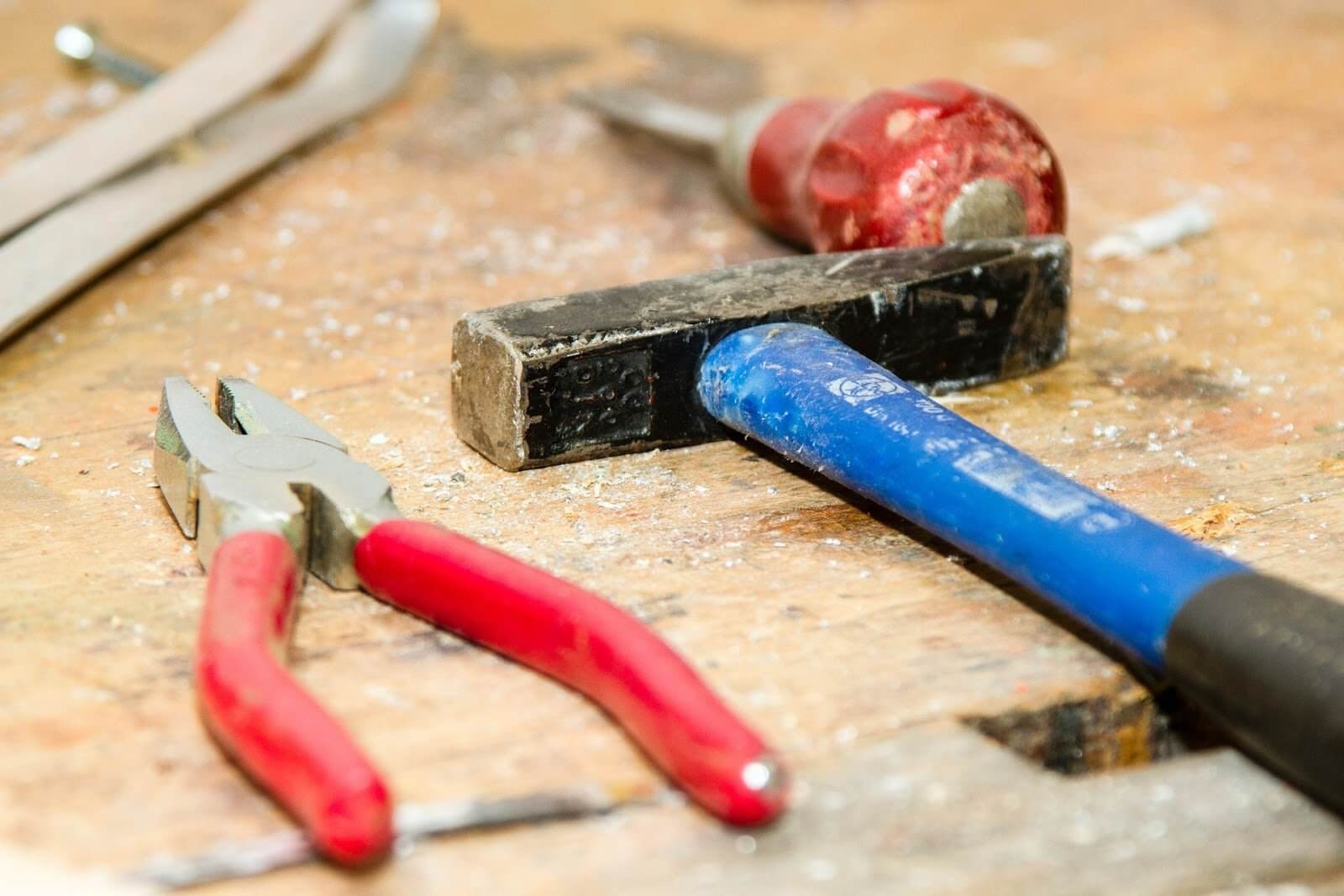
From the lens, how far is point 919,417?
1040 mm

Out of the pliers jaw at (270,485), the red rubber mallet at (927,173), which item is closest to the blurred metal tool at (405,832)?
the pliers jaw at (270,485)

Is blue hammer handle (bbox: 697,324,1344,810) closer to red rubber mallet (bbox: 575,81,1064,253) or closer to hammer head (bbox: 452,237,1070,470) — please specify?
hammer head (bbox: 452,237,1070,470)

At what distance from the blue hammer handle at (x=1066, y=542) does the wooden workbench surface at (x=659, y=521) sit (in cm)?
5

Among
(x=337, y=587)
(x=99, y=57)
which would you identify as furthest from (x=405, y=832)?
(x=99, y=57)

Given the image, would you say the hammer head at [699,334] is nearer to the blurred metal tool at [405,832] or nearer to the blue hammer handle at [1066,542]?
the blue hammer handle at [1066,542]

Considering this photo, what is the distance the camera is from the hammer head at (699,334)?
114cm

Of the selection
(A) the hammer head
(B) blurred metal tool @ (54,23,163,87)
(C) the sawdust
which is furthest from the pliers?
(B) blurred metal tool @ (54,23,163,87)

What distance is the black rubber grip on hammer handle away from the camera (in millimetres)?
750

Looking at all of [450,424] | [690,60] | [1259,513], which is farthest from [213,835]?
[690,60]

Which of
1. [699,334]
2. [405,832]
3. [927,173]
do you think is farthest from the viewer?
[927,173]

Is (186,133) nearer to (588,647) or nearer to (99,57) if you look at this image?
(99,57)

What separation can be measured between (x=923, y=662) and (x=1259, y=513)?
34 centimetres

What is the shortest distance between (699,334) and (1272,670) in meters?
0.54

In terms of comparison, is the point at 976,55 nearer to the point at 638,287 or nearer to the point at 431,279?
the point at 431,279
